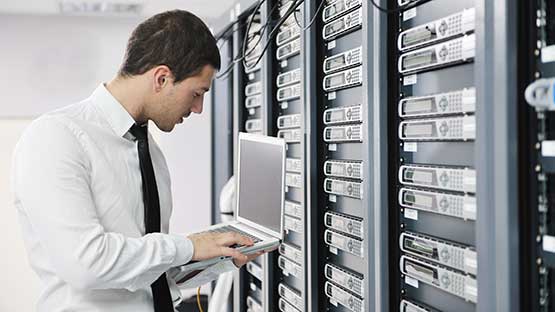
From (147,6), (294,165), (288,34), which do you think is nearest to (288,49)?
(288,34)

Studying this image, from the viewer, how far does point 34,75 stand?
14.1ft

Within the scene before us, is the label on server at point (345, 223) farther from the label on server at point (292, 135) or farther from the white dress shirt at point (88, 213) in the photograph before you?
Result: the white dress shirt at point (88, 213)

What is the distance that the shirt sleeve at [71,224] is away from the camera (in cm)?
132

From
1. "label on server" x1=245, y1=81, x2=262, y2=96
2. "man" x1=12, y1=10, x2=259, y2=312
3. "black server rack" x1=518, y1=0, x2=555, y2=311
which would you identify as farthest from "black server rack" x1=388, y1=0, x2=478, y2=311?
"label on server" x1=245, y1=81, x2=262, y2=96

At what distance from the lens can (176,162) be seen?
4.50 metres

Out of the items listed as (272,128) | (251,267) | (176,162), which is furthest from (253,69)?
(176,162)

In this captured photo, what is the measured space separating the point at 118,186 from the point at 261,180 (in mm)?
421

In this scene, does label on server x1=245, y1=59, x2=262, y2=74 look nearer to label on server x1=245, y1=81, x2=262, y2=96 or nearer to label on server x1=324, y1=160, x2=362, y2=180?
label on server x1=245, y1=81, x2=262, y2=96

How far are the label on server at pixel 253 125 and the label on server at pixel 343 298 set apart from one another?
844 millimetres

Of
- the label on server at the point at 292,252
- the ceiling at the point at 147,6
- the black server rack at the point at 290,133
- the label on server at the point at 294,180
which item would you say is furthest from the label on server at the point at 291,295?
the ceiling at the point at 147,6

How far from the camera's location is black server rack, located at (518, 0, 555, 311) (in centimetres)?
113

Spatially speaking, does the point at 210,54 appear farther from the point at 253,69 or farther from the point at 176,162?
the point at 176,162

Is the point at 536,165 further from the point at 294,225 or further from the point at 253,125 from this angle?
the point at 253,125

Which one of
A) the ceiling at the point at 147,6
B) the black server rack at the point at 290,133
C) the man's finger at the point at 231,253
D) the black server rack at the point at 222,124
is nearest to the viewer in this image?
the man's finger at the point at 231,253
